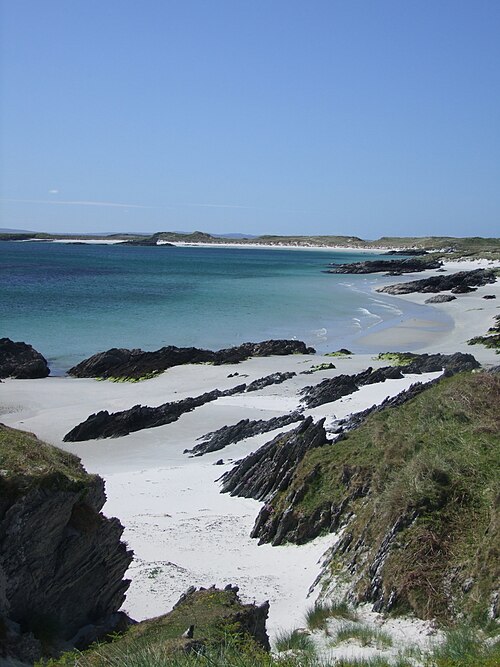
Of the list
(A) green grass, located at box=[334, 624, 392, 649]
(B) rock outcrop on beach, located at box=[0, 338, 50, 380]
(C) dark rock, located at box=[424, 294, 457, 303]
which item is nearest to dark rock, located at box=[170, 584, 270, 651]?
(A) green grass, located at box=[334, 624, 392, 649]

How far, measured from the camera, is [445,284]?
2953 inches

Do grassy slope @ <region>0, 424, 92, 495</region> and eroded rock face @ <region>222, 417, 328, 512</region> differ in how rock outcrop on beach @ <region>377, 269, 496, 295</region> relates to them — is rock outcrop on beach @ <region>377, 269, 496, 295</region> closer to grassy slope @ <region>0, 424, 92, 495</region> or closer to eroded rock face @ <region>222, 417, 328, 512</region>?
eroded rock face @ <region>222, 417, 328, 512</region>

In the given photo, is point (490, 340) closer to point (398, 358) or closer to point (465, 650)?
point (398, 358)

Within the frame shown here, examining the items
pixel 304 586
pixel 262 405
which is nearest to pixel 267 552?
pixel 304 586

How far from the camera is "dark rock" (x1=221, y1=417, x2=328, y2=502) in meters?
14.2

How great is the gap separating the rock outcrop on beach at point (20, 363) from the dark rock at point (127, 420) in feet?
32.7

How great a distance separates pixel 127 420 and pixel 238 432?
15.3ft

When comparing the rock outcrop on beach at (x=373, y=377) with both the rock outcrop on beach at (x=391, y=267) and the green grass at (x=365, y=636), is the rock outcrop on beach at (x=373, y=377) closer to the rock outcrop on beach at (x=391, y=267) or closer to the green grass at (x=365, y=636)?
the green grass at (x=365, y=636)

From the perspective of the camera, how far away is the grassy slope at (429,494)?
8.02 meters

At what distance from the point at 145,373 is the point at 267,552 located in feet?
72.2

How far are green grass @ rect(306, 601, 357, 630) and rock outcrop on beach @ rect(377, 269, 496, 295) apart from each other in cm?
6513

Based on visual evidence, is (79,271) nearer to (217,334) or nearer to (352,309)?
(352,309)

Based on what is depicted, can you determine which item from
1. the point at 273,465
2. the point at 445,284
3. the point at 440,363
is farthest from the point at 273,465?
the point at 445,284

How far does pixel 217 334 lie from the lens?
4584cm
